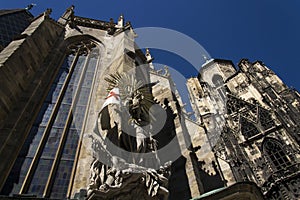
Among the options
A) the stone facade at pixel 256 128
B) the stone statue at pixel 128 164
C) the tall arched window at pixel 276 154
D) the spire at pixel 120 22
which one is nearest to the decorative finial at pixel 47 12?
the spire at pixel 120 22

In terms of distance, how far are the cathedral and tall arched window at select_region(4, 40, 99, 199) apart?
0.08 ft

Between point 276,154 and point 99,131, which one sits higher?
point 276,154

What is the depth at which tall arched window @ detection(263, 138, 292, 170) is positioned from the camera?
53.1ft

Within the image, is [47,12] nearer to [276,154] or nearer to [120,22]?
[120,22]

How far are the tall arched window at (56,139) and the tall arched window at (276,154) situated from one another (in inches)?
507

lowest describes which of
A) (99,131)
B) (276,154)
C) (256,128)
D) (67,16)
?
(99,131)

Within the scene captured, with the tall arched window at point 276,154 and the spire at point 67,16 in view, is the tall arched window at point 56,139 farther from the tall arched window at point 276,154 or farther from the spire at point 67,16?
the tall arched window at point 276,154

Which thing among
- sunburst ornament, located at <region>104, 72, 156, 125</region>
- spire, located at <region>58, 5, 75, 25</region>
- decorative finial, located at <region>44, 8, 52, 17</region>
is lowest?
sunburst ornament, located at <region>104, 72, 156, 125</region>

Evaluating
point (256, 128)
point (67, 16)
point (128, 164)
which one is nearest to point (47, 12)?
point (67, 16)

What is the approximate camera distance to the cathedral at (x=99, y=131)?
14.3ft

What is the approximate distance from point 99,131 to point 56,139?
6.65 feet

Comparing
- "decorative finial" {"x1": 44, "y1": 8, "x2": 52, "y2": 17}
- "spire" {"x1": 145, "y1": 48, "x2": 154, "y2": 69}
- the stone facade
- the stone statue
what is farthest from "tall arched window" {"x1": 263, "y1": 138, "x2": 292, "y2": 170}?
"decorative finial" {"x1": 44, "y1": 8, "x2": 52, "y2": 17}

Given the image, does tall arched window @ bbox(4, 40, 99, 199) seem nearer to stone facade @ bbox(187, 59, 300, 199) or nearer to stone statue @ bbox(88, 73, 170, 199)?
stone statue @ bbox(88, 73, 170, 199)

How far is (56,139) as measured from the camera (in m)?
6.78
